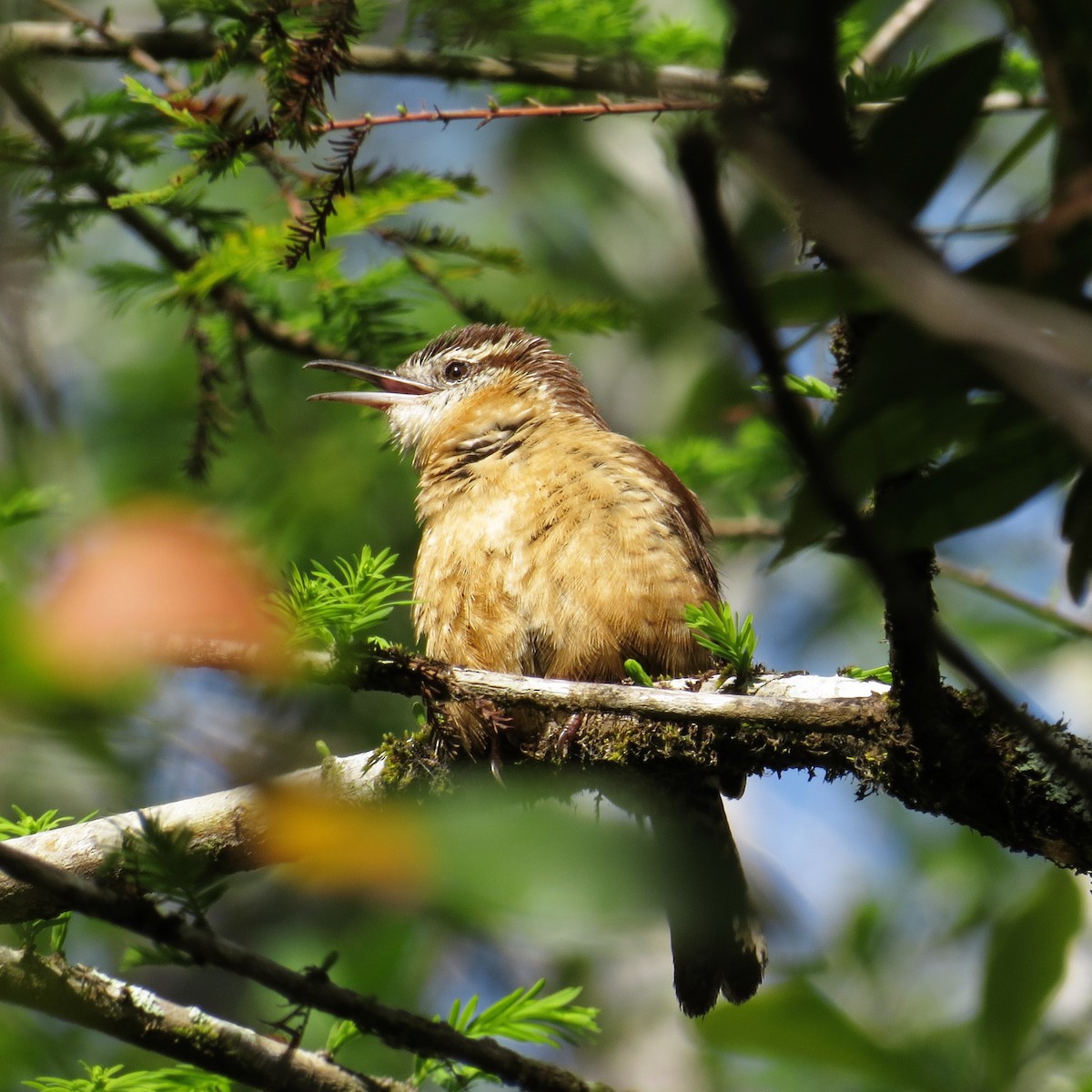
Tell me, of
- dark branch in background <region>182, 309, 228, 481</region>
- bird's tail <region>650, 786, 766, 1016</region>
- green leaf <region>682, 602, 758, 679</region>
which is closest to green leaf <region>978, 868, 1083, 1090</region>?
bird's tail <region>650, 786, 766, 1016</region>

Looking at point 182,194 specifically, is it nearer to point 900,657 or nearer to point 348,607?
point 348,607

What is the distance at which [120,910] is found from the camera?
1816mm

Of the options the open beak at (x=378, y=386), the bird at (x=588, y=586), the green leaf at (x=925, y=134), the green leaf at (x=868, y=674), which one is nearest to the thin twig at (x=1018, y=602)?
the bird at (x=588, y=586)

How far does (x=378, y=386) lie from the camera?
491 cm

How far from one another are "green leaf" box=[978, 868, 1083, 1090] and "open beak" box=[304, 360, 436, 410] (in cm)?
288

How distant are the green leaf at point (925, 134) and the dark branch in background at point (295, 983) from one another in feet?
4.93

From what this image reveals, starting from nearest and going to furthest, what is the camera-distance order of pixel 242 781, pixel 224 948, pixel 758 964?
pixel 242 781, pixel 224 948, pixel 758 964

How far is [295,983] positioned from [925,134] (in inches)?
64.3

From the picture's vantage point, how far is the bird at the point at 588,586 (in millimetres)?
3527

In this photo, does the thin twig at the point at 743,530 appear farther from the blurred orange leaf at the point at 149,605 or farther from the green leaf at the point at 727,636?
the blurred orange leaf at the point at 149,605

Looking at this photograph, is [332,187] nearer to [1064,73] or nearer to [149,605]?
[149,605]

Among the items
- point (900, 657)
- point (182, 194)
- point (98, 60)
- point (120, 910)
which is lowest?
point (120, 910)

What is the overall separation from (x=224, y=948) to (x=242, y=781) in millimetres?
491

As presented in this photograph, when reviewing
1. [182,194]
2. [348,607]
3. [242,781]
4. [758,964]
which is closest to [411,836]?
[348,607]
